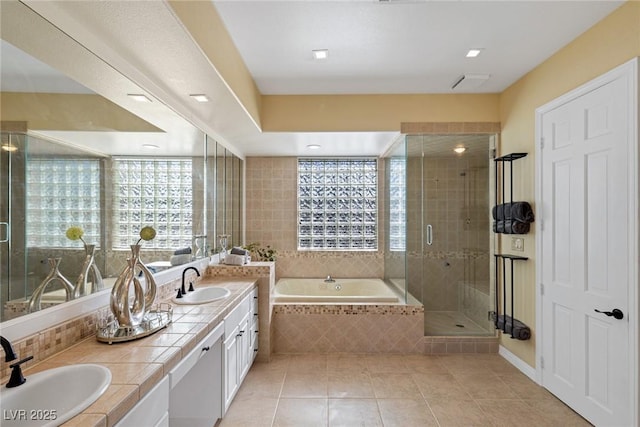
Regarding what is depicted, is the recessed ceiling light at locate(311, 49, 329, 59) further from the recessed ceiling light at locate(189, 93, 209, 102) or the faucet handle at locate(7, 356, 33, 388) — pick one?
the faucet handle at locate(7, 356, 33, 388)

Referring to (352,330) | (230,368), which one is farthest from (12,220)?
(352,330)

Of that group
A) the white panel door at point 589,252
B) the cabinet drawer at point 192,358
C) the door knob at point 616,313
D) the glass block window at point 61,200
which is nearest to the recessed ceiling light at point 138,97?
the glass block window at point 61,200

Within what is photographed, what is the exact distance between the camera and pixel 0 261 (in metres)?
1.16

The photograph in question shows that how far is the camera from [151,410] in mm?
1185

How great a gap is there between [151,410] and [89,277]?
0.79m

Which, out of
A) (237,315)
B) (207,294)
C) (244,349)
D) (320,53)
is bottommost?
(244,349)

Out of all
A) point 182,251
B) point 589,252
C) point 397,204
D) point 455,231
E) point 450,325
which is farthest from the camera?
point 397,204

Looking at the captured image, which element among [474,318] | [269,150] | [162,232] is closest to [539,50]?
[474,318]

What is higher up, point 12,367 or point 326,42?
point 326,42

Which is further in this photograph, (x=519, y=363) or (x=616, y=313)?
(x=519, y=363)

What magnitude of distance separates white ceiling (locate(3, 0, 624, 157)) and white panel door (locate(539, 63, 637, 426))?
0.63 m

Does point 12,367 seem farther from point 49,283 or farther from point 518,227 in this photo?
point 518,227

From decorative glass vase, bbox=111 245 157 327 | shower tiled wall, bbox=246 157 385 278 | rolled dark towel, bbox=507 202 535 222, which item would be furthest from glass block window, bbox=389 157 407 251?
decorative glass vase, bbox=111 245 157 327

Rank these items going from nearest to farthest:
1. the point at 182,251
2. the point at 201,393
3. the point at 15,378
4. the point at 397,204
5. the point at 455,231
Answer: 1. the point at 15,378
2. the point at 201,393
3. the point at 182,251
4. the point at 455,231
5. the point at 397,204
